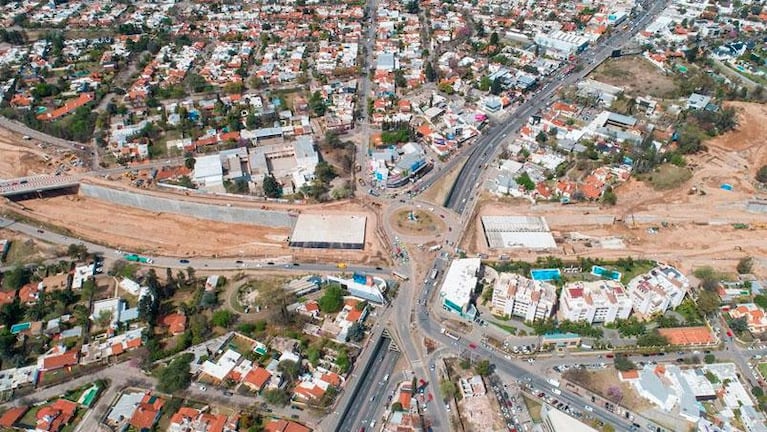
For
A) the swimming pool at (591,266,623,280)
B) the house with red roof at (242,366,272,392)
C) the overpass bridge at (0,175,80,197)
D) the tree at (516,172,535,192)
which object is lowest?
the swimming pool at (591,266,623,280)

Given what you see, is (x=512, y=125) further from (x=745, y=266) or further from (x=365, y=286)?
(x=365, y=286)

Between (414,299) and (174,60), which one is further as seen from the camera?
(174,60)

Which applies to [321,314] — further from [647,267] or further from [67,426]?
[647,267]

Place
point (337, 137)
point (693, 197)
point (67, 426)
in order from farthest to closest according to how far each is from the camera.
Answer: point (337, 137), point (693, 197), point (67, 426)

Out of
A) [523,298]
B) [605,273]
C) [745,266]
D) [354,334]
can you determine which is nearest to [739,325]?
[745,266]

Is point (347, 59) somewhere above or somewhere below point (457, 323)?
above

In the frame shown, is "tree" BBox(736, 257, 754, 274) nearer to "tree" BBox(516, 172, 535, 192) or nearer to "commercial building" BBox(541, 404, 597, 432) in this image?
"tree" BBox(516, 172, 535, 192)

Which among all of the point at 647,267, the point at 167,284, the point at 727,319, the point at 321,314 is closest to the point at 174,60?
the point at 167,284

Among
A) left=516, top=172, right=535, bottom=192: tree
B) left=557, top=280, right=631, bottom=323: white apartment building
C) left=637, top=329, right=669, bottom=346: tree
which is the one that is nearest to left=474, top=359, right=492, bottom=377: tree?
left=557, top=280, right=631, bottom=323: white apartment building
